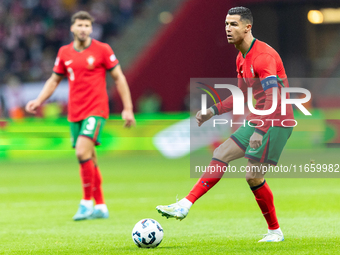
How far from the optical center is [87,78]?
780cm

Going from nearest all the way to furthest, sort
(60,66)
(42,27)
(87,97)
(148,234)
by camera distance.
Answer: (148,234) → (87,97) → (60,66) → (42,27)

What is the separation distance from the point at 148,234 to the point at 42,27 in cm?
1902

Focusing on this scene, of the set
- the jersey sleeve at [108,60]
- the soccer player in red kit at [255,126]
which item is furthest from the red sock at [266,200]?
the jersey sleeve at [108,60]

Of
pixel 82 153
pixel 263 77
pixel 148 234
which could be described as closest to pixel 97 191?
pixel 82 153

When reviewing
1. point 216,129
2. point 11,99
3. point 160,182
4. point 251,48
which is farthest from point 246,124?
point 11,99

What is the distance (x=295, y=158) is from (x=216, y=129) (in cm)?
260

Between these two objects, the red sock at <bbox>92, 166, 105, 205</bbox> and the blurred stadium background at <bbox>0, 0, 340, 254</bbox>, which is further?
the red sock at <bbox>92, 166, 105, 205</bbox>

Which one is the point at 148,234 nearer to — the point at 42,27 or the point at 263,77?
the point at 263,77

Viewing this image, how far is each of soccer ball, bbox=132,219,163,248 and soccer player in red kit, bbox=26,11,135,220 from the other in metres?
2.37

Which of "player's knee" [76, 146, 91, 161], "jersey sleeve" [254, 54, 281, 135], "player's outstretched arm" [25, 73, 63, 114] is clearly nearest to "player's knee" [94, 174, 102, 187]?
"player's knee" [76, 146, 91, 161]

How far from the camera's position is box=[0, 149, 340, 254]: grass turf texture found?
553cm

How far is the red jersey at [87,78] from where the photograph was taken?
305 inches

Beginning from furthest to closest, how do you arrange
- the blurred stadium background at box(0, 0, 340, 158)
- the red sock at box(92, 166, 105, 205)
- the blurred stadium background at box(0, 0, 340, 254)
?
1. the blurred stadium background at box(0, 0, 340, 158)
2. the red sock at box(92, 166, 105, 205)
3. the blurred stadium background at box(0, 0, 340, 254)

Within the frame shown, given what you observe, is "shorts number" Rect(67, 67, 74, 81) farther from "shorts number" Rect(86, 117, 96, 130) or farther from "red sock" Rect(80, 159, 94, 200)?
"red sock" Rect(80, 159, 94, 200)
